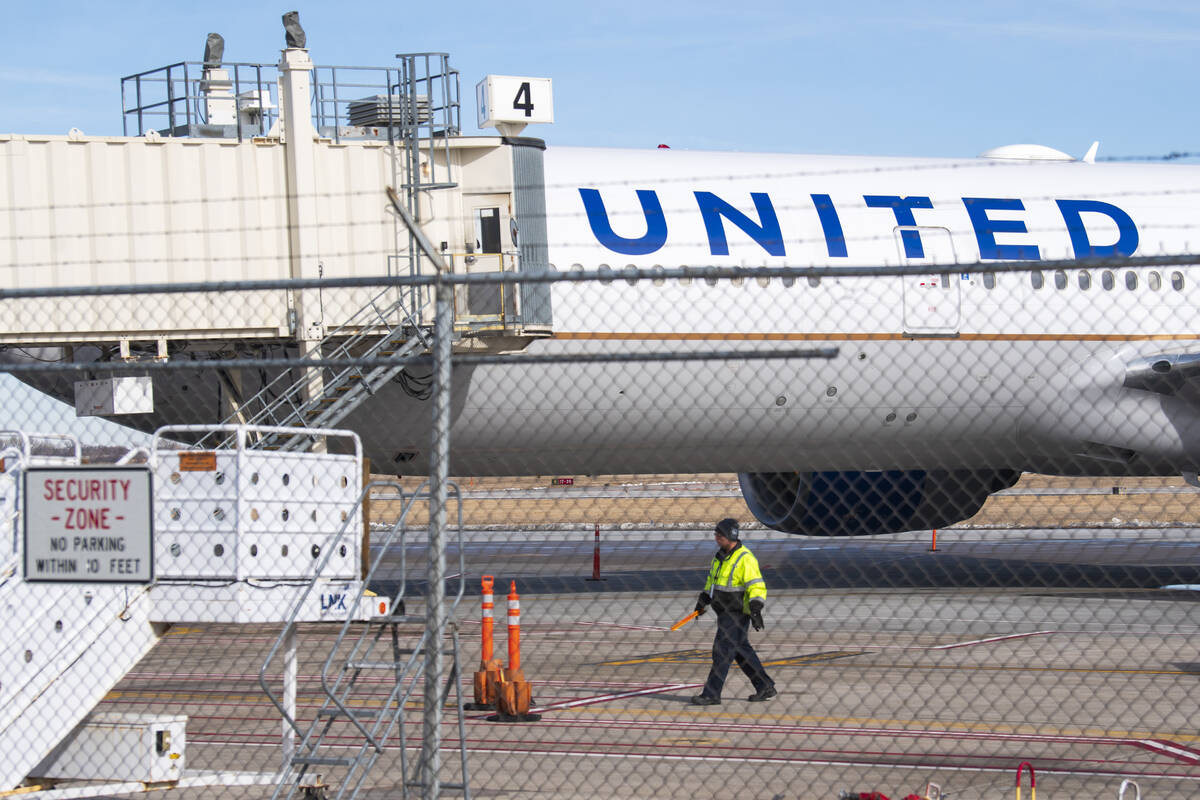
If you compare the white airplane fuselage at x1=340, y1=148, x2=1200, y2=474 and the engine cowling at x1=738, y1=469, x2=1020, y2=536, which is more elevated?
the white airplane fuselage at x1=340, y1=148, x2=1200, y2=474

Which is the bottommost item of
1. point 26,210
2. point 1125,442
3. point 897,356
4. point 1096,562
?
point 1096,562

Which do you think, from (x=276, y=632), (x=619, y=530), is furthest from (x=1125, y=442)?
(x=619, y=530)

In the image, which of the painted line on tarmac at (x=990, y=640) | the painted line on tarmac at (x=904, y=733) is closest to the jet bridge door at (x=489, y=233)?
the painted line on tarmac at (x=990, y=640)

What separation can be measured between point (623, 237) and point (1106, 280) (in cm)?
667

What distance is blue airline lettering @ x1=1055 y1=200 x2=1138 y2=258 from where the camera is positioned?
17.5 meters

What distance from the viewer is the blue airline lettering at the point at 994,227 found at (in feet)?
55.8

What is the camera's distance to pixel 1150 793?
798 cm

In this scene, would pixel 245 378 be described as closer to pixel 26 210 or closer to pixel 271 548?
pixel 26 210

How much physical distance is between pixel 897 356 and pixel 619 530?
53.1 ft

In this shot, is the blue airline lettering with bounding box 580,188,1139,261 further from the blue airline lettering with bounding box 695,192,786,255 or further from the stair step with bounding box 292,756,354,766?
the stair step with bounding box 292,756,354,766

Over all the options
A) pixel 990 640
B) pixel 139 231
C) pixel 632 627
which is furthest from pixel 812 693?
pixel 139 231

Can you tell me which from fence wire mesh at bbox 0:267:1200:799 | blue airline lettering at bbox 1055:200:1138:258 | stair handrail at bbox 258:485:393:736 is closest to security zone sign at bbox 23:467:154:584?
fence wire mesh at bbox 0:267:1200:799

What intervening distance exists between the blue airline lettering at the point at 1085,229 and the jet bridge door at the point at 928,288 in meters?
1.76

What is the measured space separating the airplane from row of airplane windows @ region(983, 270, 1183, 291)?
0.10ft
